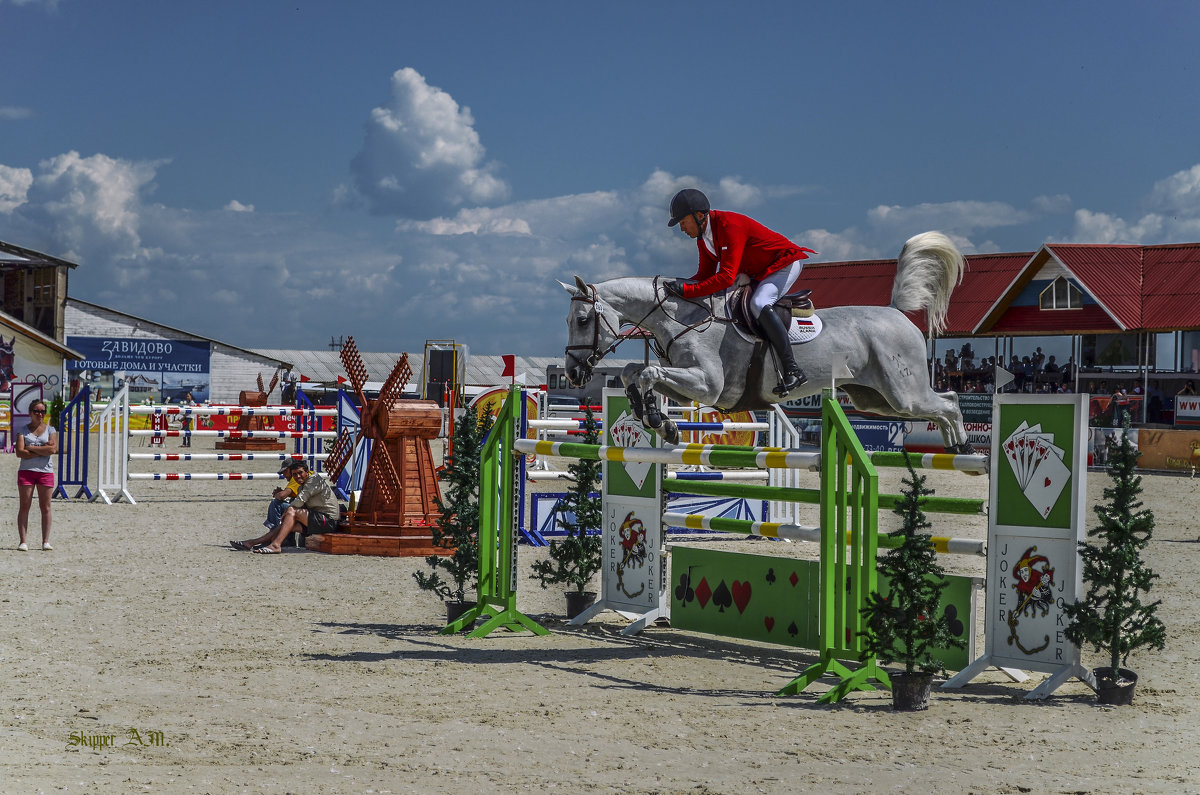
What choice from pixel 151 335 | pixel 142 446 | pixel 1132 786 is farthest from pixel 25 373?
pixel 1132 786

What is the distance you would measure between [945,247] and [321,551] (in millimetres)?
6842

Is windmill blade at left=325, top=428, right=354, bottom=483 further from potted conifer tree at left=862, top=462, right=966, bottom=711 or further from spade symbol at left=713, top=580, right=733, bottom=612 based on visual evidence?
potted conifer tree at left=862, top=462, right=966, bottom=711

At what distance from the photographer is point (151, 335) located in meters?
42.2

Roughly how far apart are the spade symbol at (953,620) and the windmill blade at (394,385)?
514cm

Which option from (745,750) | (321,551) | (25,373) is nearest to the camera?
(745,750)

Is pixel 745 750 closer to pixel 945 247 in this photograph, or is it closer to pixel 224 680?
pixel 224 680

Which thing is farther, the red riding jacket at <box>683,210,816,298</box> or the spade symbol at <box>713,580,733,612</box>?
the spade symbol at <box>713,580,733,612</box>

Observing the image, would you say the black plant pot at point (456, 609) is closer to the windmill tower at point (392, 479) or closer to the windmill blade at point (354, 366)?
the windmill tower at point (392, 479)

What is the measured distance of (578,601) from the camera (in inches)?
298

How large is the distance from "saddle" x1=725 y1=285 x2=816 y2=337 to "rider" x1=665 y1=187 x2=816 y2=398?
31 mm

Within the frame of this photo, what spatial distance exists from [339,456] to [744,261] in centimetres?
647

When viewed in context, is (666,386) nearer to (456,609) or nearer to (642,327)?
(642,327)

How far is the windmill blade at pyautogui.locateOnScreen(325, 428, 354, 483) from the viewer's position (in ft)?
36.6

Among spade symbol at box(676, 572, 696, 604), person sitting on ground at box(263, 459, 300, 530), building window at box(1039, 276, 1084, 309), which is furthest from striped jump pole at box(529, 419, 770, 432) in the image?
building window at box(1039, 276, 1084, 309)
